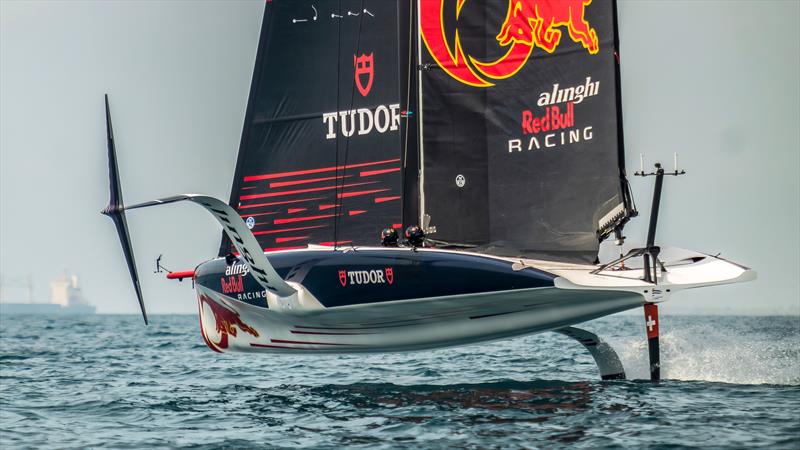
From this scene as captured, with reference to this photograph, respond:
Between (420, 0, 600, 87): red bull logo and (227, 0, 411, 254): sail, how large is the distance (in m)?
0.71

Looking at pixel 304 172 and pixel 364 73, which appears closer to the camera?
pixel 364 73

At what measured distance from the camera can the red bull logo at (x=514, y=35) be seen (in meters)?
13.4

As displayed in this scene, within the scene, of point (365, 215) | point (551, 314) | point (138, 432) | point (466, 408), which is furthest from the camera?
point (365, 215)

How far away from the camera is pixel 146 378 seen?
57.5 ft

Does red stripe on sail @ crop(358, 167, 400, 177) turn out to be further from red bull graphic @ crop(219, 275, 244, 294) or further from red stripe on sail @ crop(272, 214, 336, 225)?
red bull graphic @ crop(219, 275, 244, 294)

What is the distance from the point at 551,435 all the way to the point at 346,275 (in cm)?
420

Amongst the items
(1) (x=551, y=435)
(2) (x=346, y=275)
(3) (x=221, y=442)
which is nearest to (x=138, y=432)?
(3) (x=221, y=442)

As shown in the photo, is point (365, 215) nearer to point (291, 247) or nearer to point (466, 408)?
point (291, 247)

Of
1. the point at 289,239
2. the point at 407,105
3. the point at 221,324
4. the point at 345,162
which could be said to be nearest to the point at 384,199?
the point at 345,162

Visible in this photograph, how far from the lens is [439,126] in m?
14.2

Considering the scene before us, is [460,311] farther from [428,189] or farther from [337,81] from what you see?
[337,81]

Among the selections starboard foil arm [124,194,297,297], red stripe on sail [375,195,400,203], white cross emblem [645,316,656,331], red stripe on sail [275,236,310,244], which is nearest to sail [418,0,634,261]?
red stripe on sail [375,195,400,203]

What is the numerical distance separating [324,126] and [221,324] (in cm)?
330

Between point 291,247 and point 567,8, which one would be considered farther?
point 291,247
